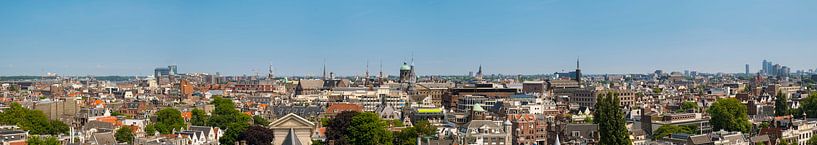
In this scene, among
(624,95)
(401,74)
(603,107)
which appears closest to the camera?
(603,107)

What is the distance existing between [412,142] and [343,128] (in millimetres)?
4519

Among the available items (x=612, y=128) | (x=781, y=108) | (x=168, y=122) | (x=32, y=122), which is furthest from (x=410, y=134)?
(x=781, y=108)

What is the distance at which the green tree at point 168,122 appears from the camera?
231 feet

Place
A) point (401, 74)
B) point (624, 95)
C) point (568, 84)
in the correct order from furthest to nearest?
1. point (401, 74)
2. point (568, 84)
3. point (624, 95)

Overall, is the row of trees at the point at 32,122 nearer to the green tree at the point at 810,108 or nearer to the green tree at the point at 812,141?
the green tree at the point at 812,141

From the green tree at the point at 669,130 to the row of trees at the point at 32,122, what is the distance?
42893 millimetres

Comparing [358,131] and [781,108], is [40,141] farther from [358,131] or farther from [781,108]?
[781,108]

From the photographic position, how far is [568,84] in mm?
151875

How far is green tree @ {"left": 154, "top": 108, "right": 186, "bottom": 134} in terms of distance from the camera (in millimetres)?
70375

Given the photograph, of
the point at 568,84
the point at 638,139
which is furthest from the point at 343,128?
the point at 568,84

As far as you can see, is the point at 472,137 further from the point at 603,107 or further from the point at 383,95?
the point at 383,95

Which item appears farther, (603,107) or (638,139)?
(638,139)

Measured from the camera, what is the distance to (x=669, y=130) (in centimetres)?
6856

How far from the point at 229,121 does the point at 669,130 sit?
3376 cm
